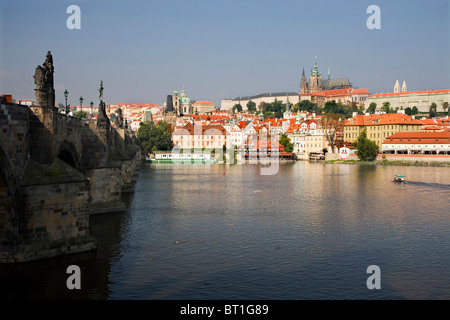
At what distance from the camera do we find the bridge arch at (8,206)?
20.3m

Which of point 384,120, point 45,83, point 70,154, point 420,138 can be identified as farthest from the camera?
point 384,120

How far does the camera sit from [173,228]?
3266 centimetres

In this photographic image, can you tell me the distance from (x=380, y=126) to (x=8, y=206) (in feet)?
395

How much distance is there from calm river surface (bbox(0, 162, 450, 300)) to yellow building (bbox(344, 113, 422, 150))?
84118 mm

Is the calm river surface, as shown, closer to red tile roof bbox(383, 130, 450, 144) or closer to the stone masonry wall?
the stone masonry wall

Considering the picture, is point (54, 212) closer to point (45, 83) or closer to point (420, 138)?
point (45, 83)

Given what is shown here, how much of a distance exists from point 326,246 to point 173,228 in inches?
405

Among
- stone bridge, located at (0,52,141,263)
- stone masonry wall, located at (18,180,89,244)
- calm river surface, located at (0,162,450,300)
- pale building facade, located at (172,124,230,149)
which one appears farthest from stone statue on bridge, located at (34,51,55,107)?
pale building facade, located at (172,124,230,149)

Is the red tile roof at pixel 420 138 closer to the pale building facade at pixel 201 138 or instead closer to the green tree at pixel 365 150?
the green tree at pixel 365 150

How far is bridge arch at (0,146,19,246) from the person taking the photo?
66.7ft

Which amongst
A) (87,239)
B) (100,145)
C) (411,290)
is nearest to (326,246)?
(411,290)

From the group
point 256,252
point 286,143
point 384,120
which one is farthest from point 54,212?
point 384,120

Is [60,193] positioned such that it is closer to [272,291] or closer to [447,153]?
[272,291]

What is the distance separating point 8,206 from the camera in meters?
20.8
